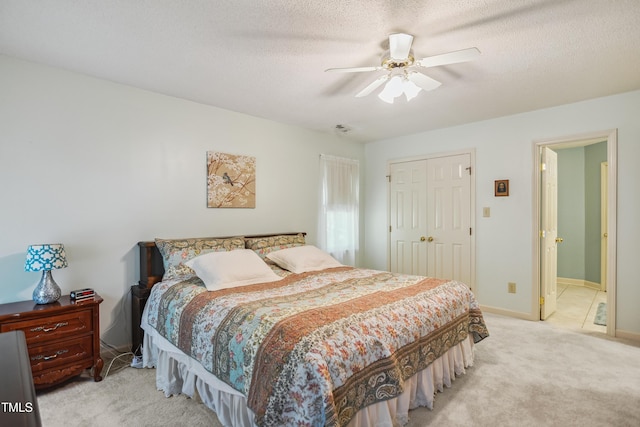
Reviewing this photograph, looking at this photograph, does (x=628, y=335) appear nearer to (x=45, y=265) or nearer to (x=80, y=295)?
(x=80, y=295)

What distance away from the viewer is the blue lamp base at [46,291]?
2307mm

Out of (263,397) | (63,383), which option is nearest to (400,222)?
(263,397)

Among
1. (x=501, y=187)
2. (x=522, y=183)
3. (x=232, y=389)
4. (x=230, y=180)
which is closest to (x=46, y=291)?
(x=232, y=389)

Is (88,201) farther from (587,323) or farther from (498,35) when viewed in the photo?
(587,323)

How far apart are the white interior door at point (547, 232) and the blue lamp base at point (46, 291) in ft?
15.4

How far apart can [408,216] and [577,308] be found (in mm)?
2449

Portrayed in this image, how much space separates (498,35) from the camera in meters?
2.11

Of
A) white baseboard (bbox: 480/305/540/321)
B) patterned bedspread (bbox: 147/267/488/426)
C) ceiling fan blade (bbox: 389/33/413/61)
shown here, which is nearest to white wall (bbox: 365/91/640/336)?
white baseboard (bbox: 480/305/540/321)

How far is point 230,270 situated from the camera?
266cm

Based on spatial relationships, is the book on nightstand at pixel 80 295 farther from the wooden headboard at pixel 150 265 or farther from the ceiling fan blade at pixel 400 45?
the ceiling fan blade at pixel 400 45

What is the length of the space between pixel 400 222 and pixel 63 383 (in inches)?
163

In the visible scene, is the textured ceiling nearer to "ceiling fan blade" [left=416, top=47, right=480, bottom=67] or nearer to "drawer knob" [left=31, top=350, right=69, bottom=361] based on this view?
"ceiling fan blade" [left=416, top=47, right=480, bottom=67]

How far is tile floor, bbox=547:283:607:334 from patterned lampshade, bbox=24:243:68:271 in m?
4.82

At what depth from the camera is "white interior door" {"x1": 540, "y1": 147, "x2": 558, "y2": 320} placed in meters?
3.76
